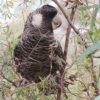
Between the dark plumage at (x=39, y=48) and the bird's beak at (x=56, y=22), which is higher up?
the bird's beak at (x=56, y=22)

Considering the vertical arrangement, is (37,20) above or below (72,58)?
above

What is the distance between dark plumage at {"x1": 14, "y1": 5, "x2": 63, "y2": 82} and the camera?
0.77 m

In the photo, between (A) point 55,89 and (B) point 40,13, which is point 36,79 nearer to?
(A) point 55,89

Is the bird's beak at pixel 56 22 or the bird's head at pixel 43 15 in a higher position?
the bird's head at pixel 43 15

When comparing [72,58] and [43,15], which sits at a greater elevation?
[43,15]

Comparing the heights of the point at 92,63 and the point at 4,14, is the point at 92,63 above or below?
below

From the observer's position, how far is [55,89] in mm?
804

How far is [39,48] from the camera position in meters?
0.77

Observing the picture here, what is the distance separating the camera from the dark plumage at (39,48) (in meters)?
0.77

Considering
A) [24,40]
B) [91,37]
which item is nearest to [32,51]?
[24,40]

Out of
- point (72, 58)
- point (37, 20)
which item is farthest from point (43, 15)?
point (72, 58)

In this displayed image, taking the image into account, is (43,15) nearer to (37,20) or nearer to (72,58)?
(37,20)

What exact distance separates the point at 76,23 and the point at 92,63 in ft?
0.44

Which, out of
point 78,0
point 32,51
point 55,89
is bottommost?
point 55,89
